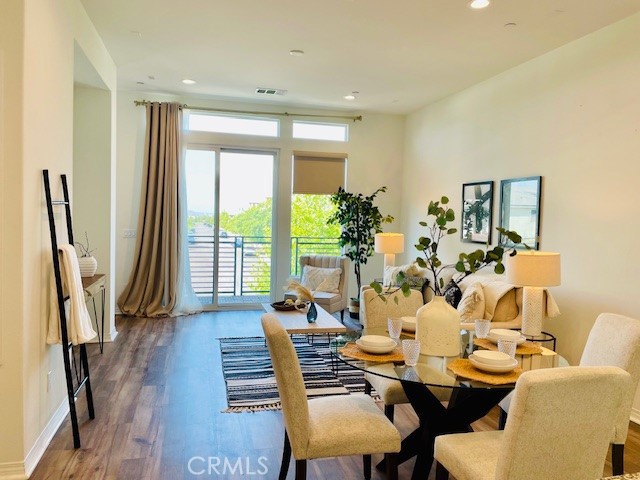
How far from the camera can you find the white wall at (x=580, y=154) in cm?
342

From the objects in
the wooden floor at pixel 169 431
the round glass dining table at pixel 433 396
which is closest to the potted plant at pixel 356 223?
the wooden floor at pixel 169 431

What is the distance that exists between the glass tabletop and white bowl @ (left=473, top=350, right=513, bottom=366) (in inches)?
4.9

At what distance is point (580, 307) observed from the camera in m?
3.84

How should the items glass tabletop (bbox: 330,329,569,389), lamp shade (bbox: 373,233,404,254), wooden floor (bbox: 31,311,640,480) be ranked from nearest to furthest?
glass tabletop (bbox: 330,329,569,389) < wooden floor (bbox: 31,311,640,480) < lamp shade (bbox: 373,233,404,254)

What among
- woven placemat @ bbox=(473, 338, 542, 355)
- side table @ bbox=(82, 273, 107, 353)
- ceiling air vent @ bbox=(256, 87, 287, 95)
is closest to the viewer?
woven placemat @ bbox=(473, 338, 542, 355)

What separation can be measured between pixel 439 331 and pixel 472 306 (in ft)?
6.03

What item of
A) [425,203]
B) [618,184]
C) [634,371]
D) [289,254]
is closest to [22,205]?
[634,371]

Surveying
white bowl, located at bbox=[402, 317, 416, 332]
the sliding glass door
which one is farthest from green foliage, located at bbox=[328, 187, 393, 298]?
white bowl, located at bbox=[402, 317, 416, 332]

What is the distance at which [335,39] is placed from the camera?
4066 millimetres

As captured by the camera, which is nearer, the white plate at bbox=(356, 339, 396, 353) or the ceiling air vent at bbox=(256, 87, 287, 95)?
the white plate at bbox=(356, 339, 396, 353)

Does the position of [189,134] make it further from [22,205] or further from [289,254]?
[22,205]

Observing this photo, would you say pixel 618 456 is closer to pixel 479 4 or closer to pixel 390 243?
pixel 479 4

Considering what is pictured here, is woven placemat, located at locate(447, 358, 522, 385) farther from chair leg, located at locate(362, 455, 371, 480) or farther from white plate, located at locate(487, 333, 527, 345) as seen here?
chair leg, located at locate(362, 455, 371, 480)

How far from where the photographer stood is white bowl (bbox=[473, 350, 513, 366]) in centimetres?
209
